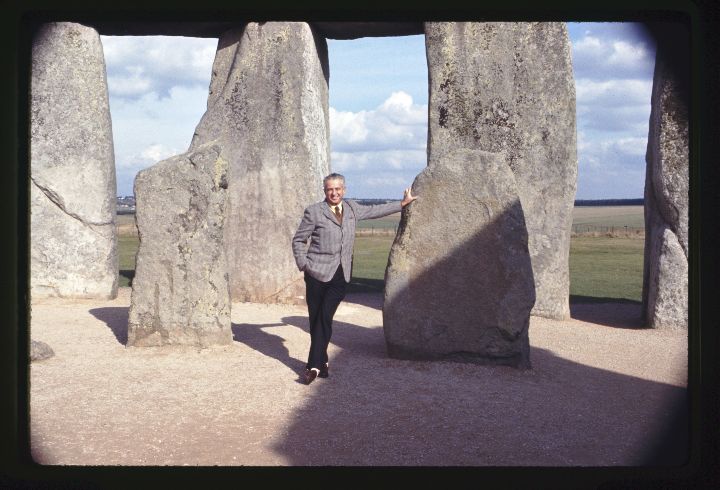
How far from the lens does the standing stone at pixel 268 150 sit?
10977 mm

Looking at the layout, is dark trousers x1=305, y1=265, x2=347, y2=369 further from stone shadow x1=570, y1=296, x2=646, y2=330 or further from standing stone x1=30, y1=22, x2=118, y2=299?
standing stone x1=30, y1=22, x2=118, y2=299

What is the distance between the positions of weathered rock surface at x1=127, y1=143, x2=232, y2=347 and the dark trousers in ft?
4.39

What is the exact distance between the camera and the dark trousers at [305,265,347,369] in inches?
244

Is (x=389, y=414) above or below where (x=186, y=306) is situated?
below

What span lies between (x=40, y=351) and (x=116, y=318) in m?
2.24

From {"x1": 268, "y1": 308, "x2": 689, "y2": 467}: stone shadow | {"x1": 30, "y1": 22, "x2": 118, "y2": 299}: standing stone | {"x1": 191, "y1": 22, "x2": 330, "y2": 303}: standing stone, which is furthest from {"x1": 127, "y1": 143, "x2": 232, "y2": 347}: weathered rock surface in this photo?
{"x1": 30, "y1": 22, "x2": 118, "y2": 299}: standing stone

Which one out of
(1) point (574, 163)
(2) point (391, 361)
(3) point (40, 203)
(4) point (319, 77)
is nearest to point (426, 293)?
(2) point (391, 361)

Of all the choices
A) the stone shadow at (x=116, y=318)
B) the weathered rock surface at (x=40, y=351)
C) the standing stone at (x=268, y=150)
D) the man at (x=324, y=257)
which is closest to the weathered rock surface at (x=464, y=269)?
the man at (x=324, y=257)

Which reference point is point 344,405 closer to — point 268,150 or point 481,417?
point 481,417

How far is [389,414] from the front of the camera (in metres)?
5.14

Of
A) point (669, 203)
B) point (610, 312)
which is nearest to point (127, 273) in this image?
point (610, 312)

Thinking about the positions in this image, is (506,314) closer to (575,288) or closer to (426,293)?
(426,293)

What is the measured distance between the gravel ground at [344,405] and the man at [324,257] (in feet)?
1.20

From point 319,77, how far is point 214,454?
8.34 meters
